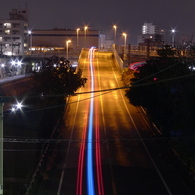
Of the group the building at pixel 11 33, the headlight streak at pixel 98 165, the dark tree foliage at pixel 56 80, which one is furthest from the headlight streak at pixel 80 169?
the building at pixel 11 33

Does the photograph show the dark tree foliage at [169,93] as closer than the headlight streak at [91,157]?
No

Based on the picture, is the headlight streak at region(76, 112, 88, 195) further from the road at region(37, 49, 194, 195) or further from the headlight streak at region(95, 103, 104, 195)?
the headlight streak at region(95, 103, 104, 195)

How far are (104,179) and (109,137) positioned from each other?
5793 millimetres

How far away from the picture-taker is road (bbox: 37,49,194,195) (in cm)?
1320

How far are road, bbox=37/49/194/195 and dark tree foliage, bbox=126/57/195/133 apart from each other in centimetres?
144

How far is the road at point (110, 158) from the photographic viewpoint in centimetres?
1320

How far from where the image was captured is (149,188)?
43.2ft

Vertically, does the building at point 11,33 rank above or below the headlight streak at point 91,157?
above

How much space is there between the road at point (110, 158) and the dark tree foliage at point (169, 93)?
1.44 m

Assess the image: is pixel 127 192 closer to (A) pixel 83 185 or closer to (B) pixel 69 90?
(A) pixel 83 185

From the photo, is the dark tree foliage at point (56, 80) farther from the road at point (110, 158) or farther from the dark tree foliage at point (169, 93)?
the dark tree foliage at point (169, 93)

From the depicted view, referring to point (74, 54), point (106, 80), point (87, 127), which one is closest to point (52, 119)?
point (87, 127)

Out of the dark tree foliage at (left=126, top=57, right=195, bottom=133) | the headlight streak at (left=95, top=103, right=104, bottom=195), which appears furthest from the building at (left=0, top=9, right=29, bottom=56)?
the headlight streak at (left=95, top=103, right=104, bottom=195)

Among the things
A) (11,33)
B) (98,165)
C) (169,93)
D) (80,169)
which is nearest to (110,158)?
(98,165)
